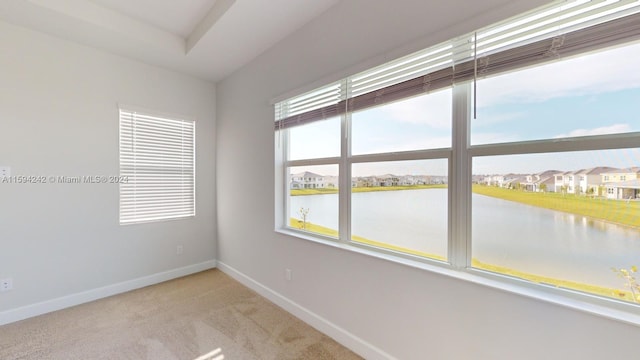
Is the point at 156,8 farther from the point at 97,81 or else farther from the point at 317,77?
the point at 317,77

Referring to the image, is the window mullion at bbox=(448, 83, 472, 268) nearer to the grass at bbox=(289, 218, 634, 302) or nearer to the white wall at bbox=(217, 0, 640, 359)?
the grass at bbox=(289, 218, 634, 302)

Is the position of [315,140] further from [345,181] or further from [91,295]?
[91,295]

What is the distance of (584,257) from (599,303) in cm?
19

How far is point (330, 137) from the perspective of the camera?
2295 millimetres

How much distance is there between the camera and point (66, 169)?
2561 mm

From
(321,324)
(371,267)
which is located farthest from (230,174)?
(371,267)

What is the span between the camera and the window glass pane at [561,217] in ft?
3.55

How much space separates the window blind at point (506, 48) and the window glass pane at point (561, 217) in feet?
1.60

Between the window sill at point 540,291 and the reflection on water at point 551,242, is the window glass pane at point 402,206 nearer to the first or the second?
the window sill at point 540,291

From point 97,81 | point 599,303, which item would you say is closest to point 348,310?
point 599,303

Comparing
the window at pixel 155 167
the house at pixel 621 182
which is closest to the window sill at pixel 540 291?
the house at pixel 621 182

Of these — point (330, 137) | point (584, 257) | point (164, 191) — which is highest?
point (330, 137)

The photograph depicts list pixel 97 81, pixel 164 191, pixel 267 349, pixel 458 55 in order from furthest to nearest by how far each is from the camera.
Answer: pixel 164 191
pixel 97 81
pixel 267 349
pixel 458 55

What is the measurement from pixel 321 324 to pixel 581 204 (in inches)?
76.0
